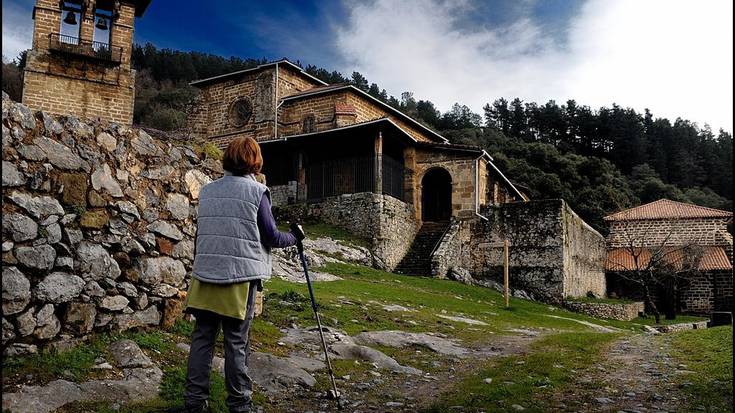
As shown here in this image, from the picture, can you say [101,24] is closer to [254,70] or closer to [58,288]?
[254,70]

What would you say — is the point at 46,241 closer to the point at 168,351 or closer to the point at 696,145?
the point at 168,351

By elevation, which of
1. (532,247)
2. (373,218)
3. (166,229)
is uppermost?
(373,218)

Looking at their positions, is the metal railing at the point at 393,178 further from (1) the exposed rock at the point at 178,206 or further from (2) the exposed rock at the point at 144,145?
(2) the exposed rock at the point at 144,145

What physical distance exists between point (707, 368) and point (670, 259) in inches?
1054

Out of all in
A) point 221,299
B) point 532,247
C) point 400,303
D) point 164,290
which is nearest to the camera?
point 221,299

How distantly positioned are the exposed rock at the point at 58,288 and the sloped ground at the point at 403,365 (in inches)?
17.3

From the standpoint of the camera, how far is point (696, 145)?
72188 millimetres

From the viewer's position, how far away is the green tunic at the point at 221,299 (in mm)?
4105

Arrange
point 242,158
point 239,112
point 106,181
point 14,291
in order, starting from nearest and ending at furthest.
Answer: point 242,158 < point 14,291 < point 106,181 < point 239,112

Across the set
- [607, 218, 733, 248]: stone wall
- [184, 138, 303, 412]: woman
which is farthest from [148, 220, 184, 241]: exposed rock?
[607, 218, 733, 248]: stone wall

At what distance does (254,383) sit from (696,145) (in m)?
78.5

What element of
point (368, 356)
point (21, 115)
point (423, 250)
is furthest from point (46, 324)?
point (423, 250)

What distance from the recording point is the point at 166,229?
20.0ft

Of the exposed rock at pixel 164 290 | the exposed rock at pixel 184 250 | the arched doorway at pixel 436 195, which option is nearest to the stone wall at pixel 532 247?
the arched doorway at pixel 436 195
